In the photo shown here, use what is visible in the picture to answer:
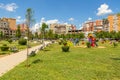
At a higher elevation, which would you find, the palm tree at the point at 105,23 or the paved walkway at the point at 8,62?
the palm tree at the point at 105,23

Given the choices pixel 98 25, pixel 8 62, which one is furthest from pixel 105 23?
pixel 8 62

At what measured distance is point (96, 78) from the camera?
12.7 meters

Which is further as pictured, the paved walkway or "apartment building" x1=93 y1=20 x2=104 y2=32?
"apartment building" x1=93 y1=20 x2=104 y2=32

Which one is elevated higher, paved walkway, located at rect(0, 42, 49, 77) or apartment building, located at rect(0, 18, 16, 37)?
apartment building, located at rect(0, 18, 16, 37)

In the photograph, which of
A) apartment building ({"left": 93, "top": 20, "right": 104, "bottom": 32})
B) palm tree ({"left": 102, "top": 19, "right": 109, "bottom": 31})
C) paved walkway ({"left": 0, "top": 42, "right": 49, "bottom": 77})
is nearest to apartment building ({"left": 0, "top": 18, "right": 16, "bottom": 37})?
apartment building ({"left": 93, "top": 20, "right": 104, "bottom": 32})

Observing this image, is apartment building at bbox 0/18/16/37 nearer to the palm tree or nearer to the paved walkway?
the palm tree

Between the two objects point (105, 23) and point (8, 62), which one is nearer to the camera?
point (8, 62)

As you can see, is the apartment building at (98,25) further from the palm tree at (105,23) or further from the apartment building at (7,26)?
the apartment building at (7,26)

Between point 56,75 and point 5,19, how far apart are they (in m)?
175

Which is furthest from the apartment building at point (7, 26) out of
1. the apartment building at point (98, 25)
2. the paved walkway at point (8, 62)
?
the paved walkway at point (8, 62)

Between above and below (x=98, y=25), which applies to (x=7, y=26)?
above

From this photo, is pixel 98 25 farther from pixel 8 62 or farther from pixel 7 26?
pixel 8 62

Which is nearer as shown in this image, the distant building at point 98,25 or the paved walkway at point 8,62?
the paved walkway at point 8,62

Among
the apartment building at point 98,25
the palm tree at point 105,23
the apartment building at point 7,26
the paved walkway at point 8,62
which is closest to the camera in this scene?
the paved walkway at point 8,62
